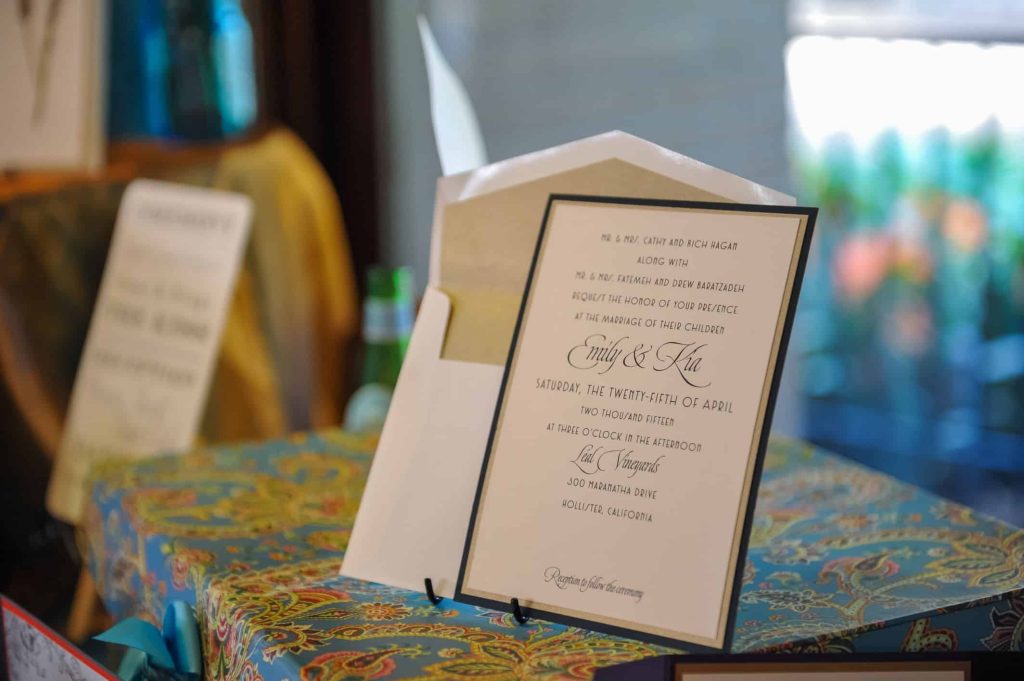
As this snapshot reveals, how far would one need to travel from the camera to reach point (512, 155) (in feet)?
6.73

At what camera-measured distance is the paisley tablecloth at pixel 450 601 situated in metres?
0.63

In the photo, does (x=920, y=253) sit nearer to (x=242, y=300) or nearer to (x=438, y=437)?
(x=242, y=300)

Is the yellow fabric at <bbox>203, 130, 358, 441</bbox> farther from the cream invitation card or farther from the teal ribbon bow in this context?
the teal ribbon bow

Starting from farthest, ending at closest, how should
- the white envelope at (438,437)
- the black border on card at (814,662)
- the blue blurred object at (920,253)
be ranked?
the blue blurred object at (920,253)
the white envelope at (438,437)
the black border on card at (814,662)

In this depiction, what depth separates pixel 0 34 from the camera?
5.45 feet

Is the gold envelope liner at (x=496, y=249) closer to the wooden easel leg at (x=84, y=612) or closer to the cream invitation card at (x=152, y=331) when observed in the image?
the wooden easel leg at (x=84, y=612)

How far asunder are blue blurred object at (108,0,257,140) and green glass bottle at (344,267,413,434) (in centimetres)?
59

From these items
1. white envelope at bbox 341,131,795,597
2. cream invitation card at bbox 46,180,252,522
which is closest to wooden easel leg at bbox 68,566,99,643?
cream invitation card at bbox 46,180,252,522

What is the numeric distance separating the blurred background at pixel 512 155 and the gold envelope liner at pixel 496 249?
44 cm

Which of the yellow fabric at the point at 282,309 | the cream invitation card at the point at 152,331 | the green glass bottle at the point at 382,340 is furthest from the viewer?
the yellow fabric at the point at 282,309

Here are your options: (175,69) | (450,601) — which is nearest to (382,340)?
(450,601)

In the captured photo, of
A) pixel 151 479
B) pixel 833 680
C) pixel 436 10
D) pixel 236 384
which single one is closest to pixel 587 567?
pixel 833 680

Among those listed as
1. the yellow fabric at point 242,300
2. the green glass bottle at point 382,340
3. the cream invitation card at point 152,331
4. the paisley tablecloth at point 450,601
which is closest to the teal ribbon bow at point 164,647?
the paisley tablecloth at point 450,601

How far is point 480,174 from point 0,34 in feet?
3.89
